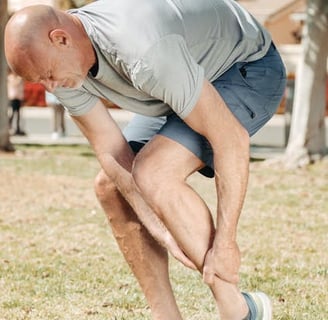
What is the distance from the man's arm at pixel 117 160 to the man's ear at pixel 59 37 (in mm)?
669

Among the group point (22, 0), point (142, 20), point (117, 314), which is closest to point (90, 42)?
point (142, 20)

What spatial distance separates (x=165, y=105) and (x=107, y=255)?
2848mm

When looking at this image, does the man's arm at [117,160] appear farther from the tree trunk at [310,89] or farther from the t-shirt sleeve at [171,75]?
the tree trunk at [310,89]

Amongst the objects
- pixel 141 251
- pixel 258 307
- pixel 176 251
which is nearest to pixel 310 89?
pixel 141 251

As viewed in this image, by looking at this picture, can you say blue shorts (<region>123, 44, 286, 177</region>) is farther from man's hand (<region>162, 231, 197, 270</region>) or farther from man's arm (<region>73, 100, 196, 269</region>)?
man's hand (<region>162, 231, 197, 270</region>)

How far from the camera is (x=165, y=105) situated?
162 inches

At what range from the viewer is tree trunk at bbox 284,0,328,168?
12836 millimetres

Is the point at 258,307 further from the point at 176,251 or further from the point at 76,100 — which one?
the point at 76,100

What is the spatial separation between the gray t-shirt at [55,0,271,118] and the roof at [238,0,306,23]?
3258 centimetres

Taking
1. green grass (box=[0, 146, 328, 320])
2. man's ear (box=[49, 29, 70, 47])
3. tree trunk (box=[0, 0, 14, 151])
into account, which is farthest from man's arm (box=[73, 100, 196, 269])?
tree trunk (box=[0, 0, 14, 151])

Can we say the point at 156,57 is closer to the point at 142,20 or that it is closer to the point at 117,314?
the point at 142,20

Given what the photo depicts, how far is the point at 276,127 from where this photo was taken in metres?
24.6

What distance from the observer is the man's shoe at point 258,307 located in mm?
4238

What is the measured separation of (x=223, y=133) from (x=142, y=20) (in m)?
0.52
